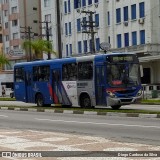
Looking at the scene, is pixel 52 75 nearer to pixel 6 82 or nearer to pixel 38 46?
pixel 38 46

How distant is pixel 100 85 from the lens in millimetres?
25625

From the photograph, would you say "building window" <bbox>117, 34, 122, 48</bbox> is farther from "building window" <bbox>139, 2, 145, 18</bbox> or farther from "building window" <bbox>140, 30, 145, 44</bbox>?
"building window" <bbox>139, 2, 145, 18</bbox>

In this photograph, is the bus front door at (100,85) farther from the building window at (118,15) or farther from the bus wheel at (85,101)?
the building window at (118,15)

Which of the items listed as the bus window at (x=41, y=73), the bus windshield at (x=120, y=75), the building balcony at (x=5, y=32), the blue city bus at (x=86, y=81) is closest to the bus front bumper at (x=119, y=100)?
the blue city bus at (x=86, y=81)

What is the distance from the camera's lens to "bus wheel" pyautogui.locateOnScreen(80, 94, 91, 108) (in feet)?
88.8

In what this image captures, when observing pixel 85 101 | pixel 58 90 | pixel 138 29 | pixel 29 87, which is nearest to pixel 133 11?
pixel 138 29

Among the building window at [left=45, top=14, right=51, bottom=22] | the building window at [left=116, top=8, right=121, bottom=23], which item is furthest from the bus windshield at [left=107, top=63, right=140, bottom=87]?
the building window at [left=45, top=14, right=51, bottom=22]

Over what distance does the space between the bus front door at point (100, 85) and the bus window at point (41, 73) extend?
16.7ft

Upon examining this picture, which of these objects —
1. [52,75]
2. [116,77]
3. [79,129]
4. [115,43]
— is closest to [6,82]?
Answer: [115,43]

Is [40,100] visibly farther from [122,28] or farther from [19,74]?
→ [122,28]

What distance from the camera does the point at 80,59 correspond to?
2698 cm

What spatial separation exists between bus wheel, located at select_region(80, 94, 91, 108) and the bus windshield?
95.0 inches

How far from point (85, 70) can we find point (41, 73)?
491 centimetres

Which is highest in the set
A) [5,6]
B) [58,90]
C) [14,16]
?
[5,6]
